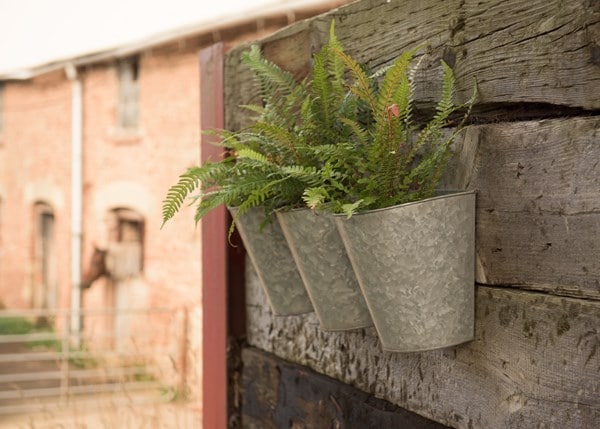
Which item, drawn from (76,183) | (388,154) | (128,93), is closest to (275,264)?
(388,154)

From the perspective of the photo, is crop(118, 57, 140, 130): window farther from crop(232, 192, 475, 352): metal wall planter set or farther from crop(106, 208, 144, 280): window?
crop(232, 192, 475, 352): metal wall planter set

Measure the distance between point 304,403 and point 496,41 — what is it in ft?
3.09

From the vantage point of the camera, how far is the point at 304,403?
1834mm

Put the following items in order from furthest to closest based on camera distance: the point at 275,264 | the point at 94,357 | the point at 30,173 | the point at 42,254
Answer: the point at 42,254
the point at 30,173
the point at 94,357
the point at 275,264

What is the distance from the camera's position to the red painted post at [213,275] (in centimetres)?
220

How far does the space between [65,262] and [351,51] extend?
947 centimetres

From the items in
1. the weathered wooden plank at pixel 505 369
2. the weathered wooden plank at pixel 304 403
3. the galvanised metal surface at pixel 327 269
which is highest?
the galvanised metal surface at pixel 327 269

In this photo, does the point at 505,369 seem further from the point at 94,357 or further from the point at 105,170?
the point at 105,170

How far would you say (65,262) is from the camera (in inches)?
415

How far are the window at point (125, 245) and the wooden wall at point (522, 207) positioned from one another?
7.76 m

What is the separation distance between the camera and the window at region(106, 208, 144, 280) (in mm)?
9127

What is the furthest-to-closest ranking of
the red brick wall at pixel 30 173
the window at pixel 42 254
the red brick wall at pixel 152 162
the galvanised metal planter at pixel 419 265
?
the window at pixel 42 254 < the red brick wall at pixel 30 173 < the red brick wall at pixel 152 162 < the galvanised metal planter at pixel 419 265

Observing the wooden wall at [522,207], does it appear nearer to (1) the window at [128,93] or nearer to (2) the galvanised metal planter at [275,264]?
(2) the galvanised metal planter at [275,264]

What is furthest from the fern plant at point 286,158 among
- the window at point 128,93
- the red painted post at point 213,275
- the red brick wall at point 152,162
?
the window at point 128,93
